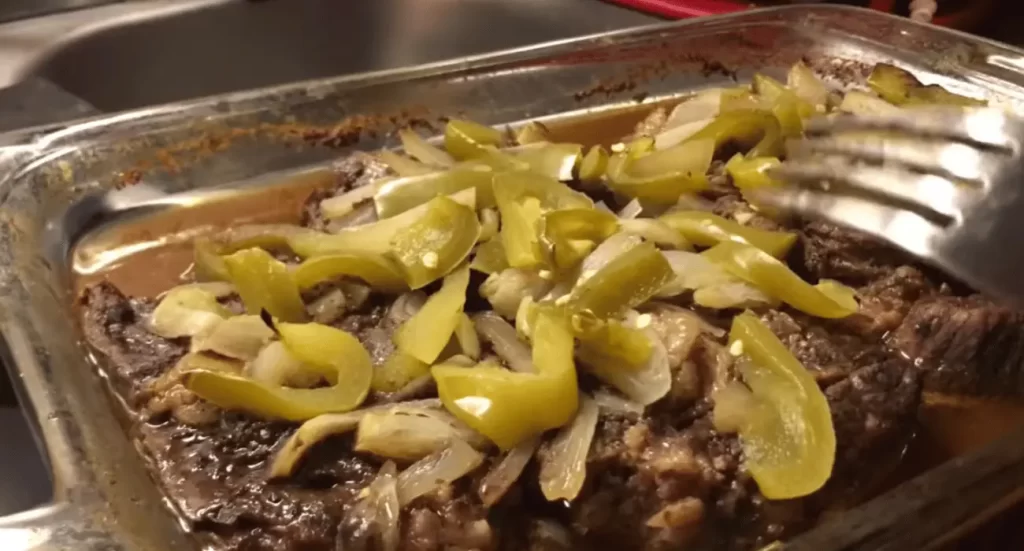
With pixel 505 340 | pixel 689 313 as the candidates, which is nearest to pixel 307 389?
pixel 505 340

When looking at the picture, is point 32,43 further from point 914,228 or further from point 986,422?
point 986,422

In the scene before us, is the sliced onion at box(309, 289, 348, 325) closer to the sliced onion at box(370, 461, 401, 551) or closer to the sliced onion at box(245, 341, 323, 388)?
the sliced onion at box(245, 341, 323, 388)

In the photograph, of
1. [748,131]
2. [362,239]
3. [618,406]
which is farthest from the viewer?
[748,131]

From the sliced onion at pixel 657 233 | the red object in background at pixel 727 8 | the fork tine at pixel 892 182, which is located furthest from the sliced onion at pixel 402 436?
the red object in background at pixel 727 8

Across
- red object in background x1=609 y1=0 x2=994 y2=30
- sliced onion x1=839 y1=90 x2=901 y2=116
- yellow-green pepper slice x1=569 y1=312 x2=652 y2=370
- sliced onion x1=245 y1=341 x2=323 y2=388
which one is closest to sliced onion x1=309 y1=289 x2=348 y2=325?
sliced onion x1=245 y1=341 x2=323 y2=388

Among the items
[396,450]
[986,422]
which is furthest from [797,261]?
[396,450]

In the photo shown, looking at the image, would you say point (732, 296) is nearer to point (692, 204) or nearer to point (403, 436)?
point (692, 204)
